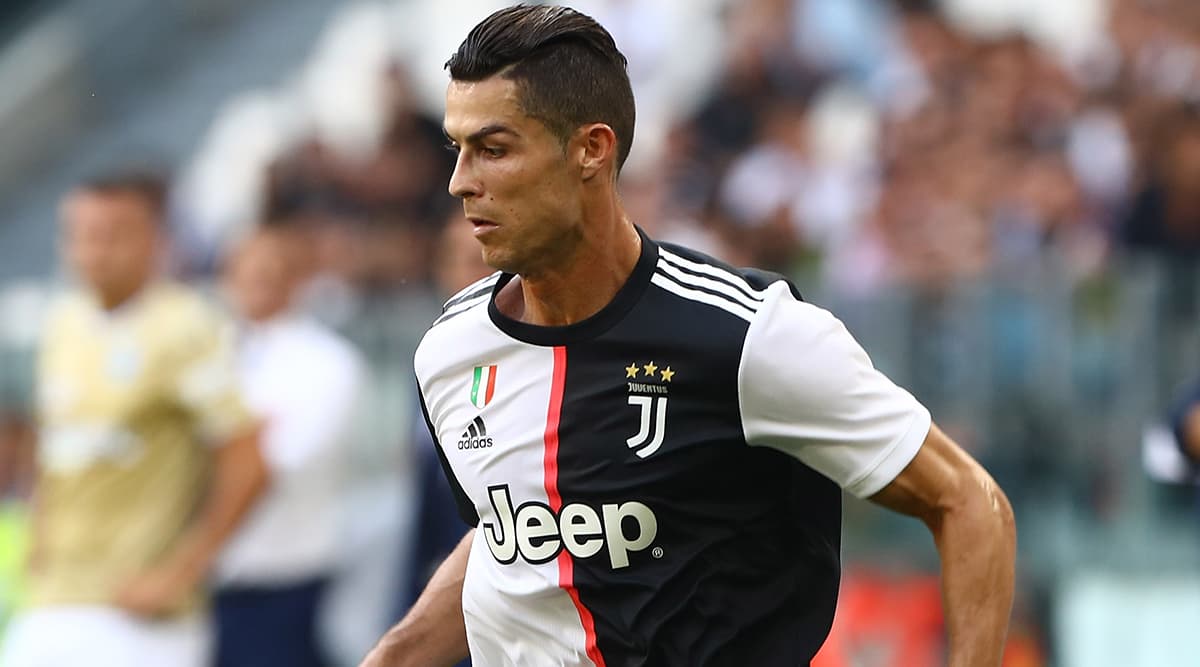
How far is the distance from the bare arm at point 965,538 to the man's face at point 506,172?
30.2 inches

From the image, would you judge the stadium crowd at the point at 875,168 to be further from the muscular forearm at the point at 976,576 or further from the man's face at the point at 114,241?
the muscular forearm at the point at 976,576

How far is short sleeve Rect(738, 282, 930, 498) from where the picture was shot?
3578 millimetres

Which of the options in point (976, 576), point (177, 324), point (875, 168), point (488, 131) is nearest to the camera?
point (976, 576)

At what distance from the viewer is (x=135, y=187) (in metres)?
8.28

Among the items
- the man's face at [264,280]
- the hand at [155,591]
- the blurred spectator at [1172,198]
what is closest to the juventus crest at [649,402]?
the hand at [155,591]

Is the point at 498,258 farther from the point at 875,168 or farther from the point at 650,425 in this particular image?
the point at 875,168

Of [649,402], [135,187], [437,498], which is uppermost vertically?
[649,402]

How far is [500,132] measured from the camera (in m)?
3.66

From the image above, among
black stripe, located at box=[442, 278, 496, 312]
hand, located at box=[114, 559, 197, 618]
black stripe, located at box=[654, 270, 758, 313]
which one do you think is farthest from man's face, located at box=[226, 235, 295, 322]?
black stripe, located at box=[654, 270, 758, 313]

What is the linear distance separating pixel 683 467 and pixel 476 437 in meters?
0.44

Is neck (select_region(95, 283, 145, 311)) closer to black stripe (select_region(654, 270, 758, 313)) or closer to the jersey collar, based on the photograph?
the jersey collar

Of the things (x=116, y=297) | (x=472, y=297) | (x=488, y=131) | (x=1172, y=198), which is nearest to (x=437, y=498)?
(x=116, y=297)

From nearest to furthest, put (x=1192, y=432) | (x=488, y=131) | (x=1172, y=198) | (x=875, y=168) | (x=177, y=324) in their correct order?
(x=488, y=131)
(x=1192, y=432)
(x=177, y=324)
(x=1172, y=198)
(x=875, y=168)

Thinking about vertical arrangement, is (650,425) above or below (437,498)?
above
